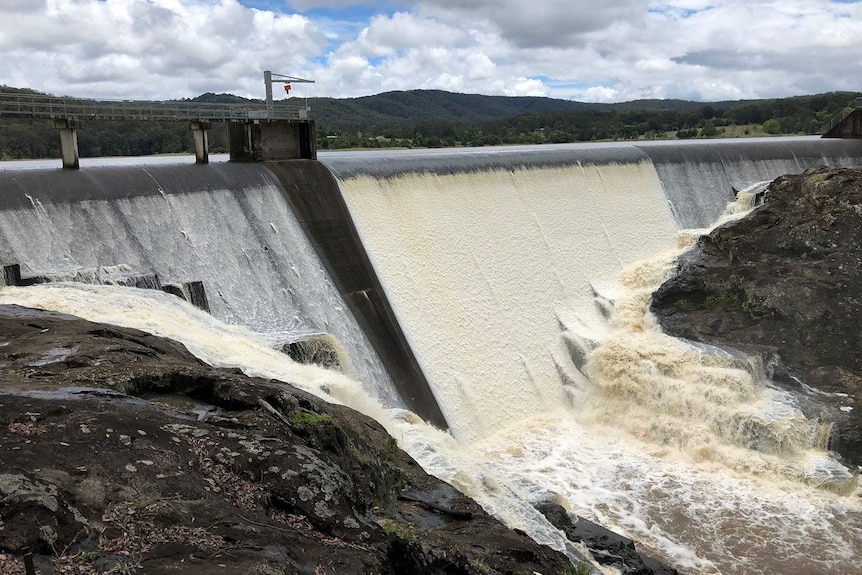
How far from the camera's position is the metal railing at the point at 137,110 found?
1828cm

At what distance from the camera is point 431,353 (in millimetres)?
19312

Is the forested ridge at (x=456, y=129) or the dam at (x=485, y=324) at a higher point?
the forested ridge at (x=456, y=129)

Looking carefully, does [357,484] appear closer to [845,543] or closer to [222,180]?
[845,543]

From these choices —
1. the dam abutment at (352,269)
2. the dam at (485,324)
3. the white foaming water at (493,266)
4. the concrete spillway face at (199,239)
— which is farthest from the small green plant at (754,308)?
the concrete spillway face at (199,239)

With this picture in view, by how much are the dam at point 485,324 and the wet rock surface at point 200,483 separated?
222 cm

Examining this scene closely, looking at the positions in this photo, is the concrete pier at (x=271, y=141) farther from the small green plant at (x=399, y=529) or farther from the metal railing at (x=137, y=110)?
the small green plant at (x=399, y=529)

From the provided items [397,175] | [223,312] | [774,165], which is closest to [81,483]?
[223,312]

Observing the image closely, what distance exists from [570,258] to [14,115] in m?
17.7

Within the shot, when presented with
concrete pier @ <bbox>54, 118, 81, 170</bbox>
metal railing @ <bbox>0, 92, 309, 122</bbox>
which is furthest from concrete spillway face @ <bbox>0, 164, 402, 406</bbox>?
metal railing @ <bbox>0, 92, 309, 122</bbox>

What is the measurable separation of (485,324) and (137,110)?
11.7 meters

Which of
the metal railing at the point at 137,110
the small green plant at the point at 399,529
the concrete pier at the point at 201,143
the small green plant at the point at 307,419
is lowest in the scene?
the small green plant at the point at 399,529

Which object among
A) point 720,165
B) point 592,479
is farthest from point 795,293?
point 720,165

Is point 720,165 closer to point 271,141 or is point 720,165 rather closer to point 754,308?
point 754,308

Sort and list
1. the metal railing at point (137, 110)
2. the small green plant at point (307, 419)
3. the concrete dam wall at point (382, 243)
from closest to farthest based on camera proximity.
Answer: the small green plant at point (307, 419) < the concrete dam wall at point (382, 243) < the metal railing at point (137, 110)
